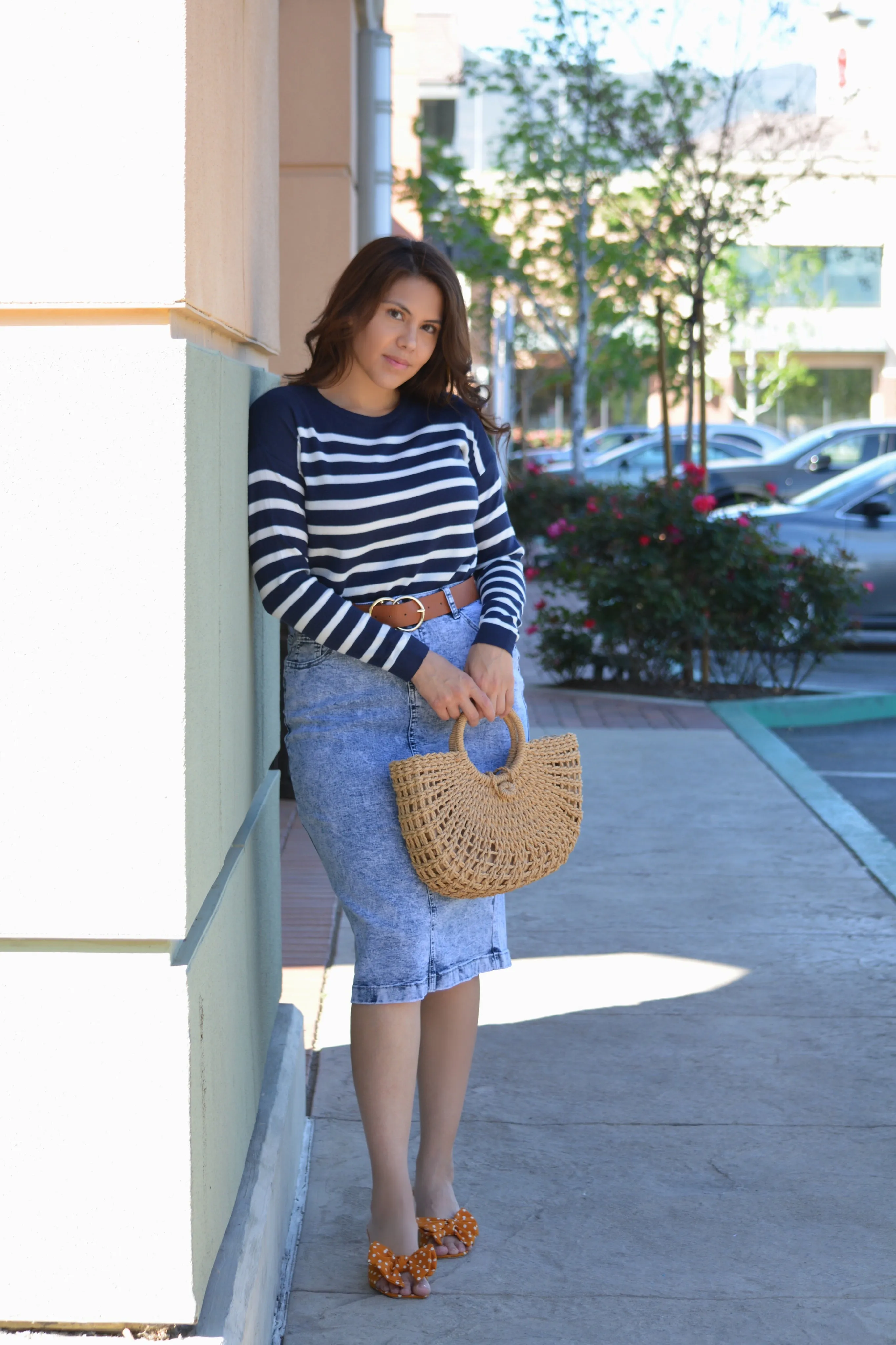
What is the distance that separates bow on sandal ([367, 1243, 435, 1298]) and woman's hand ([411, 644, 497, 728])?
A: 94cm

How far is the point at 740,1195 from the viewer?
312 cm

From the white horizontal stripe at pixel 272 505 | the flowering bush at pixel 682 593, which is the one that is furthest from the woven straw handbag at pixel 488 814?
the flowering bush at pixel 682 593

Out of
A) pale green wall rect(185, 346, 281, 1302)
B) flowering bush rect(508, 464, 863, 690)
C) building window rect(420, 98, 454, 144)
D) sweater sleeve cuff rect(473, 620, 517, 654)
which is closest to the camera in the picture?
pale green wall rect(185, 346, 281, 1302)

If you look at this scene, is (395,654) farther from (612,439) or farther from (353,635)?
(612,439)

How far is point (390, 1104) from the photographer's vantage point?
2.71 m

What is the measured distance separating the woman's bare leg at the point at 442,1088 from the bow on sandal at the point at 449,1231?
0.03ft

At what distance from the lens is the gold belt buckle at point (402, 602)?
8.81 ft

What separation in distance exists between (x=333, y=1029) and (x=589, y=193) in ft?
56.4

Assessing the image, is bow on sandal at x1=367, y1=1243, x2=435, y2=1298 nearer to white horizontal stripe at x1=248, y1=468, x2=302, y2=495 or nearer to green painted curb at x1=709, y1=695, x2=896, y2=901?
white horizontal stripe at x1=248, y1=468, x2=302, y2=495

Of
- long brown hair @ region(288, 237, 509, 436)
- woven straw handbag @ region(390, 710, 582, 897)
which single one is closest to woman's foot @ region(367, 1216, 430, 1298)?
woven straw handbag @ region(390, 710, 582, 897)

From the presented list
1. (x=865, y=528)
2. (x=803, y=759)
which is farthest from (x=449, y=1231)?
(x=865, y=528)

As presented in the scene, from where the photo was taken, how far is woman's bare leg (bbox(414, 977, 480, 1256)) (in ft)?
9.32

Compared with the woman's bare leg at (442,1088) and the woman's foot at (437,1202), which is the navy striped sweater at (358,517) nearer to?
the woman's bare leg at (442,1088)

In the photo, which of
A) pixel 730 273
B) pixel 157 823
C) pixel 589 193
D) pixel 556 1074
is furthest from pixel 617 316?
pixel 157 823
